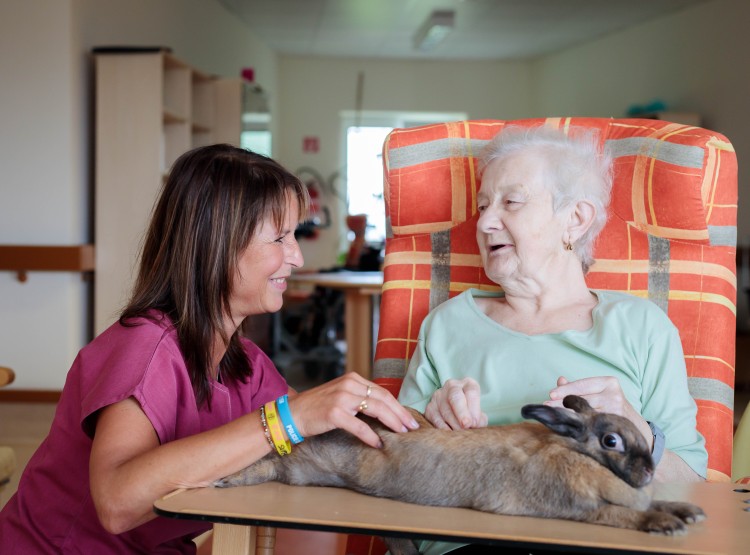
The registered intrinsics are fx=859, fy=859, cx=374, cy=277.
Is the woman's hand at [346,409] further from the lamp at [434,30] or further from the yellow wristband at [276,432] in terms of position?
the lamp at [434,30]

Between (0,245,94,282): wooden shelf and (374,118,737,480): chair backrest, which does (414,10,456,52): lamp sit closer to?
(0,245,94,282): wooden shelf

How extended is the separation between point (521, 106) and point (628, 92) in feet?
7.53

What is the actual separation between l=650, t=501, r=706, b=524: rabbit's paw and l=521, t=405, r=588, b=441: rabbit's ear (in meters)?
0.11

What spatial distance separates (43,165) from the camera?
461 cm

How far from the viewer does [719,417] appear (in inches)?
65.3

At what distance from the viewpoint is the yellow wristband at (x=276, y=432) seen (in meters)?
1.12

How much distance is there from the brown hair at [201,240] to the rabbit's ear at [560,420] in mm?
579

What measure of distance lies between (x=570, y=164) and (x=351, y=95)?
8.92m

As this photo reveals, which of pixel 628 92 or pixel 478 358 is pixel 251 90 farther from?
pixel 478 358

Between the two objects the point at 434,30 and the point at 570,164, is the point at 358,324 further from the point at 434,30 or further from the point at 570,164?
the point at 434,30

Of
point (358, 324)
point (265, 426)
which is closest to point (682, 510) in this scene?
point (265, 426)

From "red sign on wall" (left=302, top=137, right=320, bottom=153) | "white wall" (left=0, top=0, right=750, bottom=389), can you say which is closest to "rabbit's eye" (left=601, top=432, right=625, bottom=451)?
"white wall" (left=0, top=0, right=750, bottom=389)

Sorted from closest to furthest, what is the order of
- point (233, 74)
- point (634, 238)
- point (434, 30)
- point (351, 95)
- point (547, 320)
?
point (547, 320) → point (634, 238) → point (233, 74) → point (434, 30) → point (351, 95)

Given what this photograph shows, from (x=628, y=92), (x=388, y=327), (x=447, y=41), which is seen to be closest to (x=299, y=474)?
(x=388, y=327)
